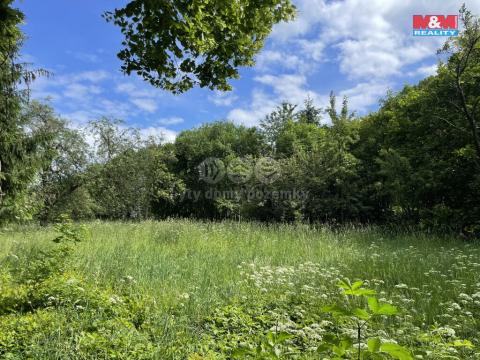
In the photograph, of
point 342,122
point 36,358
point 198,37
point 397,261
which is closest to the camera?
point 36,358

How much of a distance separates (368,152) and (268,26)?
15683 millimetres

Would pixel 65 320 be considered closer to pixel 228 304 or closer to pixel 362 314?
pixel 228 304

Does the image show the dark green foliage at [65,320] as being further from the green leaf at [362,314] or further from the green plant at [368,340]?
the green leaf at [362,314]

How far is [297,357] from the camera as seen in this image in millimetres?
3129

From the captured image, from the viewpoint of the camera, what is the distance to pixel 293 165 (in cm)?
1794

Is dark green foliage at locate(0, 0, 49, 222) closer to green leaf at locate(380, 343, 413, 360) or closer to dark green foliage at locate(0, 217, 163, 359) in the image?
dark green foliage at locate(0, 217, 163, 359)

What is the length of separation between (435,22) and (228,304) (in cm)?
1132

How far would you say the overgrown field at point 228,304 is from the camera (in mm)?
3027

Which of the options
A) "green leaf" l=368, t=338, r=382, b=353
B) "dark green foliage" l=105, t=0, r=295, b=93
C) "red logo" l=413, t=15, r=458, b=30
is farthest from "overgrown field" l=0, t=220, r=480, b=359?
"red logo" l=413, t=15, r=458, b=30

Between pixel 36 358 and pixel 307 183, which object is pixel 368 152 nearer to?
pixel 307 183

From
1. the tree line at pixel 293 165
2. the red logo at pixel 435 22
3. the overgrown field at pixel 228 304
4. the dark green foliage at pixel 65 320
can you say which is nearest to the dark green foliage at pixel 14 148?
the tree line at pixel 293 165

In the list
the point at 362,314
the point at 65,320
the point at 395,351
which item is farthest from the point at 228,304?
the point at 395,351

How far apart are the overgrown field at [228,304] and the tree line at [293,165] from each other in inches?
159

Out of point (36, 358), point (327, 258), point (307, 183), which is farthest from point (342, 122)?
point (36, 358)
